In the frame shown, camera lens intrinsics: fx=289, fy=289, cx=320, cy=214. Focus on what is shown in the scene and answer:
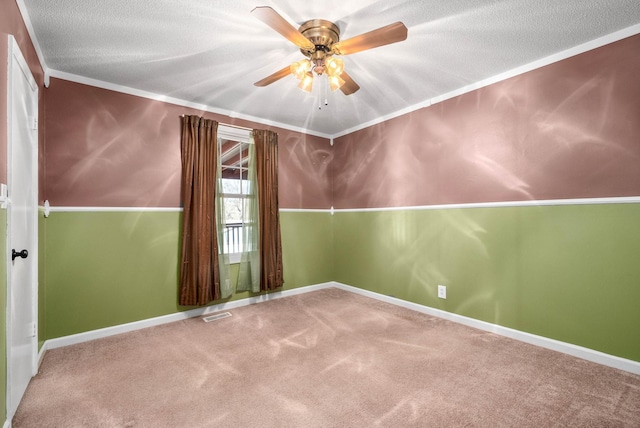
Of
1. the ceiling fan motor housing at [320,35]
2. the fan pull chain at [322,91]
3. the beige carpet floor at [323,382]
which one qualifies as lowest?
the beige carpet floor at [323,382]

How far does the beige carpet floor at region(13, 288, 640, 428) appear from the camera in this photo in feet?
5.13

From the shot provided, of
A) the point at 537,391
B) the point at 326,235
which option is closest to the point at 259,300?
the point at 326,235

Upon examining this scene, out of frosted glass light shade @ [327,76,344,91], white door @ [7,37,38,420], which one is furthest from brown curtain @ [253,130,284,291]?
white door @ [7,37,38,420]

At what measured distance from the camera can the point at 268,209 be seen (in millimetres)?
3676

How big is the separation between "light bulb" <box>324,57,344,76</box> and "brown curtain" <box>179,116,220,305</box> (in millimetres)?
1765

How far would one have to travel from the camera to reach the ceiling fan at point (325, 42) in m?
1.62

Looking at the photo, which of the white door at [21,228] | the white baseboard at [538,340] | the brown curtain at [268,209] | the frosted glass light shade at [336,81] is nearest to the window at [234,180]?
the brown curtain at [268,209]

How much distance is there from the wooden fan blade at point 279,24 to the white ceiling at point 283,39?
0.20 m

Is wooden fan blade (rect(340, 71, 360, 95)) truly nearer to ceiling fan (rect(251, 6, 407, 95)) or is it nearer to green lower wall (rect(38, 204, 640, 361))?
ceiling fan (rect(251, 6, 407, 95))

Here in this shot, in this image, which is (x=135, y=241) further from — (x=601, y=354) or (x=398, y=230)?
(x=601, y=354)

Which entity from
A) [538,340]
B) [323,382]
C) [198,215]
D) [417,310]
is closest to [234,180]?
[198,215]

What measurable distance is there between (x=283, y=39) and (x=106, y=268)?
254cm

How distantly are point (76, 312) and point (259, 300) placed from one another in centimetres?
179

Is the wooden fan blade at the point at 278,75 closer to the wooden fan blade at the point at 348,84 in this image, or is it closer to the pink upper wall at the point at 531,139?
the wooden fan blade at the point at 348,84
